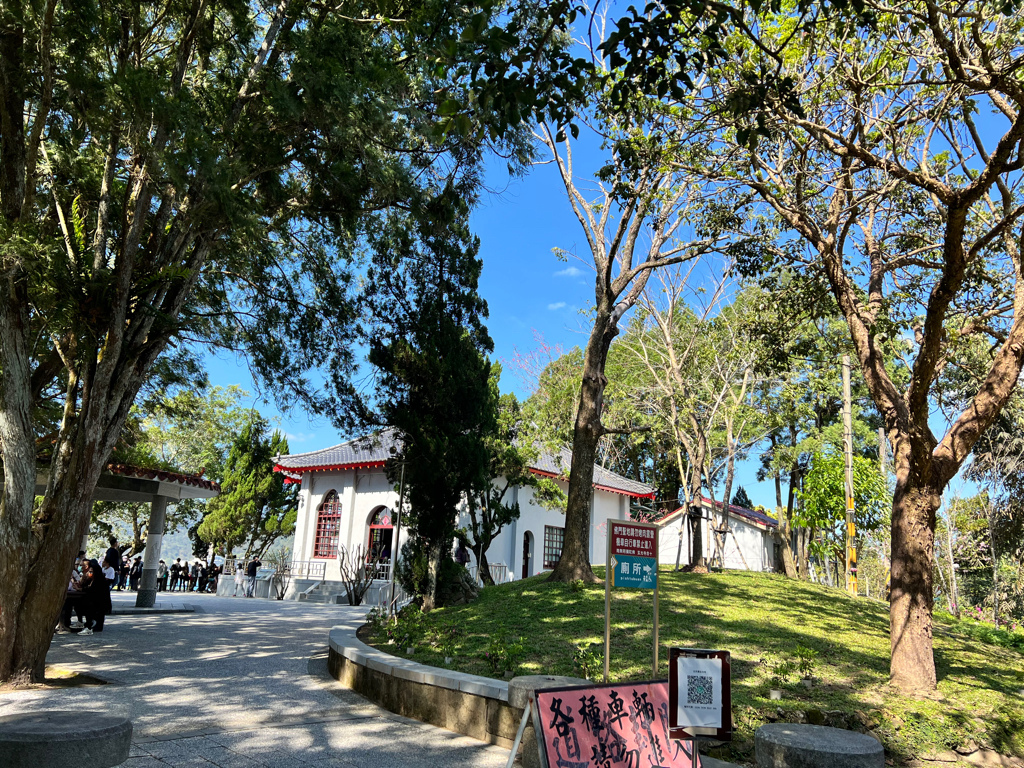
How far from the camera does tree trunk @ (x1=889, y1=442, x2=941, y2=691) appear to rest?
7390 mm

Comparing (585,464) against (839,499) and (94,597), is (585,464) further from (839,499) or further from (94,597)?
(839,499)

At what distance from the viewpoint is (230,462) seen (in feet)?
107

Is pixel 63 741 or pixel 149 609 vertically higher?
pixel 63 741

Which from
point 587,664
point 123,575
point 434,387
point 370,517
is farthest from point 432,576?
point 123,575

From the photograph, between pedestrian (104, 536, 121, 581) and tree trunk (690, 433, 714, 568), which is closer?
pedestrian (104, 536, 121, 581)

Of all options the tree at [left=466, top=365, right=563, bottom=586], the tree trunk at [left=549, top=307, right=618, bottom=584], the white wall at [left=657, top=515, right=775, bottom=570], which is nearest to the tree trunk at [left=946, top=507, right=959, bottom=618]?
the white wall at [left=657, top=515, right=775, bottom=570]

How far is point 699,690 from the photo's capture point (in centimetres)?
505

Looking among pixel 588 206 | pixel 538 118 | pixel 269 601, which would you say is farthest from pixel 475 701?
pixel 269 601

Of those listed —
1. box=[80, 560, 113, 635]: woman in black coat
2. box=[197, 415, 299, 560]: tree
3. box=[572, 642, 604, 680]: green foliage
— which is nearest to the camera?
box=[572, 642, 604, 680]: green foliage

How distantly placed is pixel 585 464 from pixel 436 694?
6.93 meters

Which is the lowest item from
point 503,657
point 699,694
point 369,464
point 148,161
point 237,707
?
point 237,707

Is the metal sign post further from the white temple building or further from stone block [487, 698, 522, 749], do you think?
the white temple building

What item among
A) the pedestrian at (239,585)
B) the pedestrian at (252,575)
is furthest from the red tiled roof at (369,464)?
the pedestrian at (239,585)

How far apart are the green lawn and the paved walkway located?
4.06 ft
